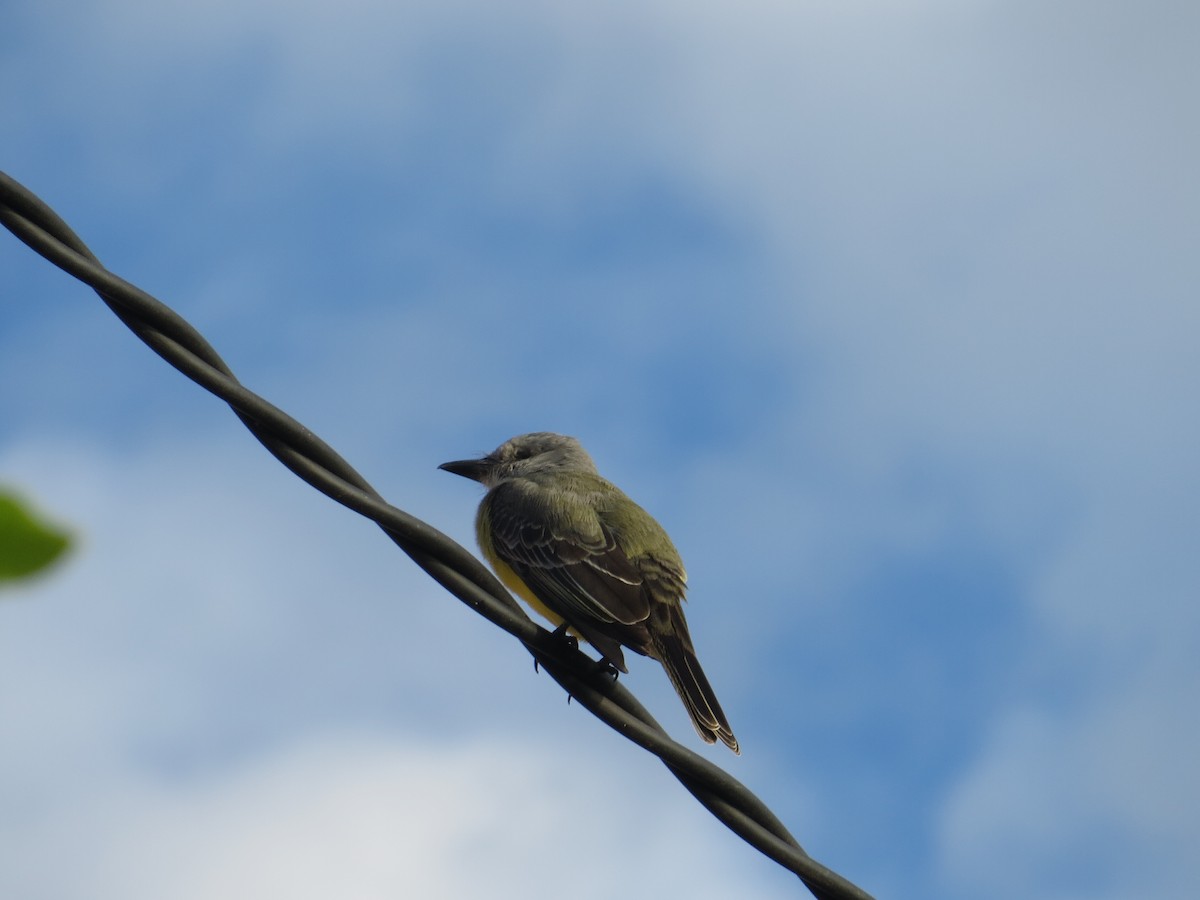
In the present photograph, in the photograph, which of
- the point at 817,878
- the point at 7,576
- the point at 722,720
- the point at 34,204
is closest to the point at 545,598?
the point at 722,720

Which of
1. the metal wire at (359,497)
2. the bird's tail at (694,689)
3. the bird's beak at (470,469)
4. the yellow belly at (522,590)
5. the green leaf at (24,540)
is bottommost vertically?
the green leaf at (24,540)

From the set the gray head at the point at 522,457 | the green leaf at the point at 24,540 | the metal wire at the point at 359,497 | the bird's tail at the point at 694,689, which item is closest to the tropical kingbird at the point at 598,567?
the bird's tail at the point at 694,689

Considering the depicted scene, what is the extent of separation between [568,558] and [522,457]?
2835 millimetres

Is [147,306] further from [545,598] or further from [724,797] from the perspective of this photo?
[545,598]

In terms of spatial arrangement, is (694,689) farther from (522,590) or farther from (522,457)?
(522,457)

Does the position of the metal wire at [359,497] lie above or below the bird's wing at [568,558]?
below

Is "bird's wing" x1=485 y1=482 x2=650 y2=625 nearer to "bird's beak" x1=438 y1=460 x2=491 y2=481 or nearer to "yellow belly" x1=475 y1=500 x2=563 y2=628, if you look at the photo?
"yellow belly" x1=475 y1=500 x2=563 y2=628

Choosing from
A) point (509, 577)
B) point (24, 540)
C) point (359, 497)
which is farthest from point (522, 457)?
point (24, 540)

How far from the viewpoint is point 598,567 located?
6.54 metres

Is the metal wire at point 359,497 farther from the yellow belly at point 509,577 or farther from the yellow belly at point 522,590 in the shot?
the yellow belly at point 522,590

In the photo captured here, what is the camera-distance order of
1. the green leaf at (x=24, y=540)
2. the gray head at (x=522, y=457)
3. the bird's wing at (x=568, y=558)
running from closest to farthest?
the green leaf at (x=24, y=540) → the bird's wing at (x=568, y=558) → the gray head at (x=522, y=457)

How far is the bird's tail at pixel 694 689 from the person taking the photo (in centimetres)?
616

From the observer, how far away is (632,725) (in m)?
3.92

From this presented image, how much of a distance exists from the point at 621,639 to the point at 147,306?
10.1 ft
